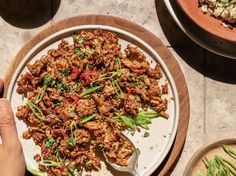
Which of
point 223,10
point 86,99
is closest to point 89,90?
point 86,99

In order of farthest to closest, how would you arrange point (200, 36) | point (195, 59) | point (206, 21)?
point (195, 59), point (200, 36), point (206, 21)

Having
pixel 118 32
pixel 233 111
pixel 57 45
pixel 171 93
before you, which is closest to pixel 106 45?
pixel 118 32

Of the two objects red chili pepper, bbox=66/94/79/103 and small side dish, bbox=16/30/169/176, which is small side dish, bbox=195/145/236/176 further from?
red chili pepper, bbox=66/94/79/103

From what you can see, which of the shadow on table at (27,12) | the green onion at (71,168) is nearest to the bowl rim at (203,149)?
the green onion at (71,168)

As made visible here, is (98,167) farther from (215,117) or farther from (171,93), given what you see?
(215,117)

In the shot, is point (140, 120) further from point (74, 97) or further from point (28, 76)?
point (28, 76)

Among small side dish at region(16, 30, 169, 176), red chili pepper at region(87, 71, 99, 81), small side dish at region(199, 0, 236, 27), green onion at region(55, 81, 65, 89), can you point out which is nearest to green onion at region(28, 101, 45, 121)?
small side dish at region(16, 30, 169, 176)
